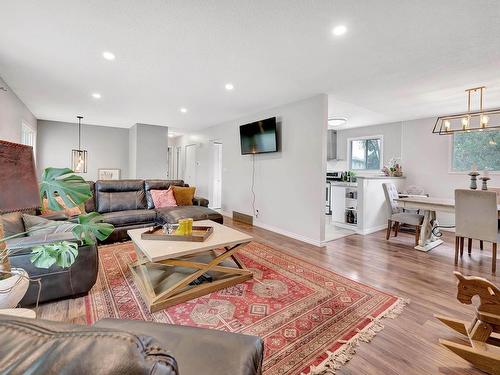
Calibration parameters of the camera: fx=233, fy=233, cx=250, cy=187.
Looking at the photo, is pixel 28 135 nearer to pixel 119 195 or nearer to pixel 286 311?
pixel 119 195

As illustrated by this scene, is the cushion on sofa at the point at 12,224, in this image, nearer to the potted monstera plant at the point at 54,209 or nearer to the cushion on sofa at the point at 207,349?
the potted monstera plant at the point at 54,209

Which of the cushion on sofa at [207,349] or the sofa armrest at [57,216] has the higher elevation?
the sofa armrest at [57,216]

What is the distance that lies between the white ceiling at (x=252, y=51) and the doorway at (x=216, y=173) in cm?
251

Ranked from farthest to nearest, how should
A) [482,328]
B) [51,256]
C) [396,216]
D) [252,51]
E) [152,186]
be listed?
[152,186] → [396,216] → [252,51] → [482,328] → [51,256]

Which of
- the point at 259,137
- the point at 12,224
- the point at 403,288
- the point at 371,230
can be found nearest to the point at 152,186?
the point at 259,137

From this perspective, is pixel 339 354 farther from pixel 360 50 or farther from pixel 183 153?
pixel 183 153

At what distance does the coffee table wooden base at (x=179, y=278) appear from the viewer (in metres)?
1.98

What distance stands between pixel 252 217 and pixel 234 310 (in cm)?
324

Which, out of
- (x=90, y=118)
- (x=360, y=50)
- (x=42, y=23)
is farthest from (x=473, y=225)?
(x=90, y=118)

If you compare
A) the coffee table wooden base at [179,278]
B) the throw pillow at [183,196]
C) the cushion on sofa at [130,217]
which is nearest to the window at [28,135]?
the cushion on sofa at [130,217]

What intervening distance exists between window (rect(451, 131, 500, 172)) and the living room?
3 cm

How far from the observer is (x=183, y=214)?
3.72m

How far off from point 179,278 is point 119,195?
8.23ft

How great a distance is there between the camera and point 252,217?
515 centimetres
